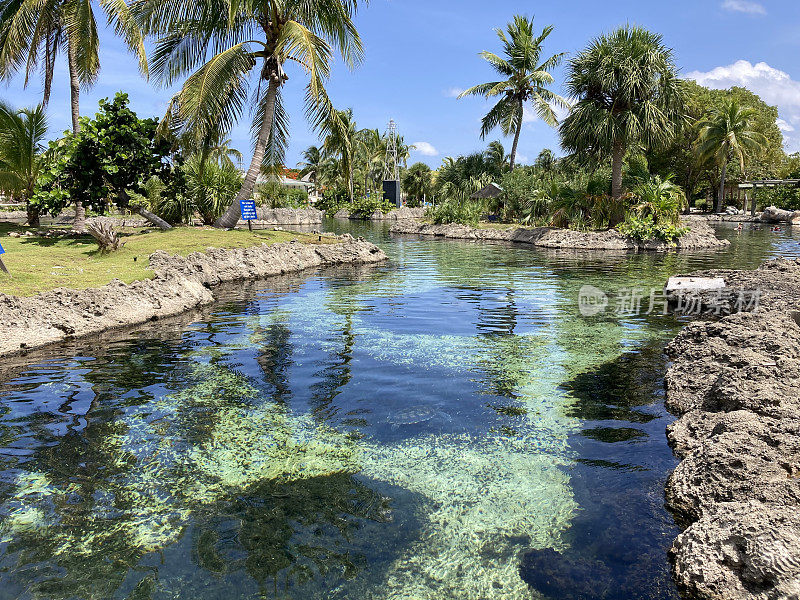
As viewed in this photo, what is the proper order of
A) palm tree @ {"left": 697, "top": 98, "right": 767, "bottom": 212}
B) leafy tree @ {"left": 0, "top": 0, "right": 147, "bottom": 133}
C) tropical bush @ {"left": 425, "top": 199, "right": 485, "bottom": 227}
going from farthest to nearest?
1. palm tree @ {"left": 697, "top": 98, "right": 767, "bottom": 212}
2. tropical bush @ {"left": 425, "top": 199, "right": 485, "bottom": 227}
3. leafy tree @ {"left": 0, "top": 0, "right": 147, "bottom": 133}

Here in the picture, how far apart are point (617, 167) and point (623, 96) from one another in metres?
3.53

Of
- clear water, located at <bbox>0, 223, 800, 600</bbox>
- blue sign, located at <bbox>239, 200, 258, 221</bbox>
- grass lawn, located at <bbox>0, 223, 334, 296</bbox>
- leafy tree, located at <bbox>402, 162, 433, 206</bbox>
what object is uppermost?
leafy tree, located at <bbox>402, 162, 433, 206</bbox>

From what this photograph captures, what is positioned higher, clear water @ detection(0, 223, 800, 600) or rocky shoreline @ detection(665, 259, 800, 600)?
rocky shoreline @ detection(665, 259, 800, 600)

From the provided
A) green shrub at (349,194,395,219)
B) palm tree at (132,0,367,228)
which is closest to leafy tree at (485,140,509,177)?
green shrub at (349,194,395,219)

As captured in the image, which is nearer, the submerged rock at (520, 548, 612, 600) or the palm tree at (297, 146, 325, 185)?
the submerged rock at (520, 548, 612, 600)

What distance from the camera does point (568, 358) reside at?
795 cm

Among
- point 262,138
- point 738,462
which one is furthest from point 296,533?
point 262,138

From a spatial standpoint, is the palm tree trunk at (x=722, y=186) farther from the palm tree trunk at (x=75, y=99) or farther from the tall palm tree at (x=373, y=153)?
the palm tree trunk at (x=75, y=99)

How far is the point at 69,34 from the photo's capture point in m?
17.6

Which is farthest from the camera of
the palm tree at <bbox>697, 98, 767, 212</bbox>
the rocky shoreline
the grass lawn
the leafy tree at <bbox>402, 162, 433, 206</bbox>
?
the leafy tree at <bbox>402, 162, 433, 206</bbox>

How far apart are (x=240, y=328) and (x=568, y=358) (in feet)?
18.7

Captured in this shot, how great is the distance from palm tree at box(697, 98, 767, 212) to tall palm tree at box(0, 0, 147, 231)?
47.6 metres

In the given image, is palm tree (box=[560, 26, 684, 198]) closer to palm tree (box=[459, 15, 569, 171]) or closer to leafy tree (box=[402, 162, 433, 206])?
palm tree (box=[459, 15, 569, 171])

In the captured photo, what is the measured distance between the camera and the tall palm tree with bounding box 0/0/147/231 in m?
17.4
